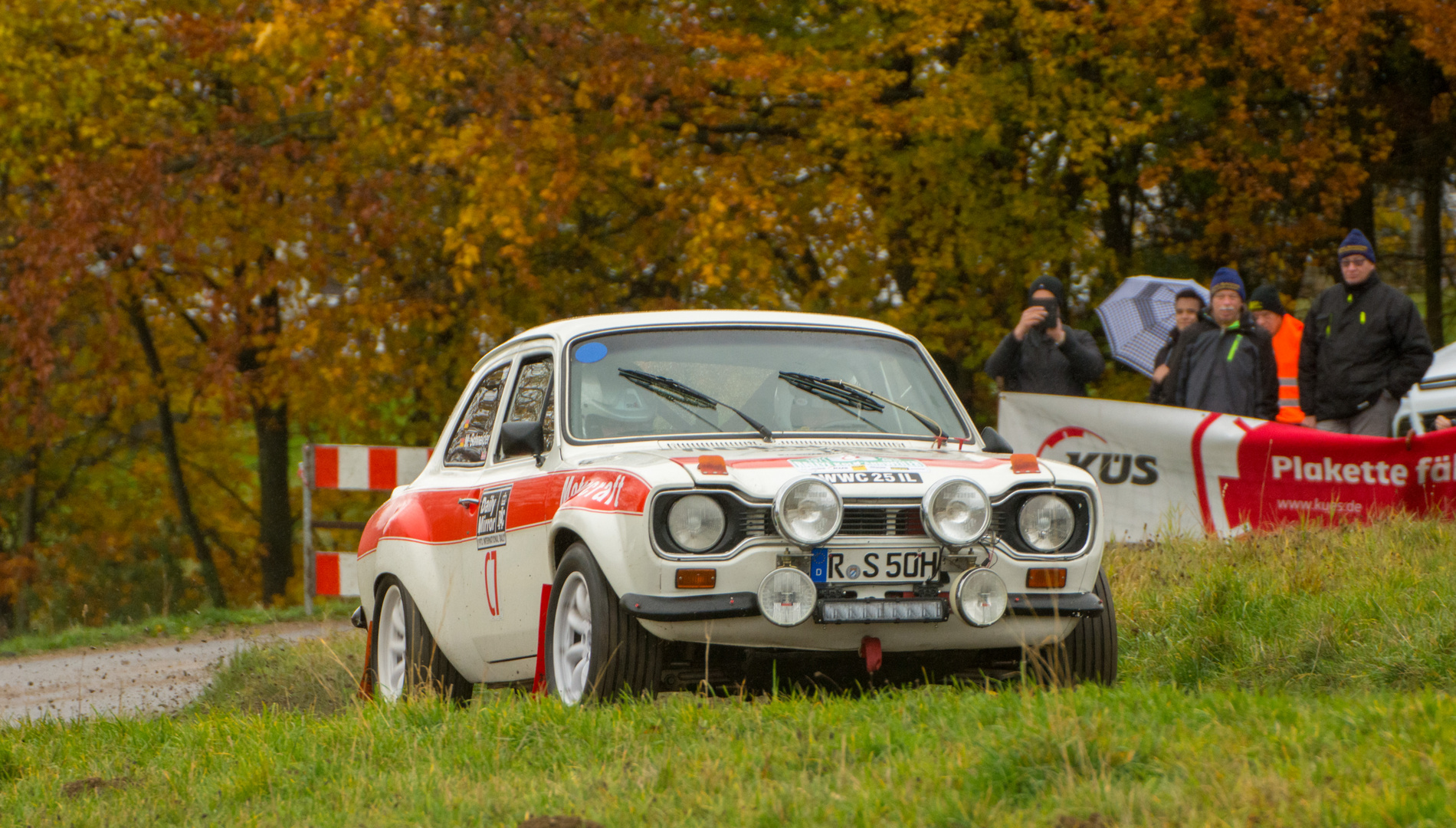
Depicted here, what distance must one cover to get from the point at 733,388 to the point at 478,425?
1503 mm

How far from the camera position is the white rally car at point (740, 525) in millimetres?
5535

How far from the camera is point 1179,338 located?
12.5 m

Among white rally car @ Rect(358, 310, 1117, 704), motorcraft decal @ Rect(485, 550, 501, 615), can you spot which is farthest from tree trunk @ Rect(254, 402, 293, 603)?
motorcraft decal @ Rect(485, 550, 501, 615)

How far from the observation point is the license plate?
5566 millimetres

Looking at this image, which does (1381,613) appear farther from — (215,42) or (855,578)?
(215,42)

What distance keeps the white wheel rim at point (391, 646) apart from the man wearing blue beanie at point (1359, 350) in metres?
6.60

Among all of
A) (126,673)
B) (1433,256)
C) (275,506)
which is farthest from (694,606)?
(275,506)

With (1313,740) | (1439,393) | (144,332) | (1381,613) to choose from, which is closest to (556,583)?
(1313,740)

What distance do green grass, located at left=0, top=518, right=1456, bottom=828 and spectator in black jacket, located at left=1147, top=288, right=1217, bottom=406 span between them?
488cm

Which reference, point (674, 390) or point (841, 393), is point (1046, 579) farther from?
point (674, 390)

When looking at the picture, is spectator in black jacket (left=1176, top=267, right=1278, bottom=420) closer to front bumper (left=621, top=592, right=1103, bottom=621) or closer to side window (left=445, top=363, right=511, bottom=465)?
side window (left=445, top=363, right=511, bottom=465)

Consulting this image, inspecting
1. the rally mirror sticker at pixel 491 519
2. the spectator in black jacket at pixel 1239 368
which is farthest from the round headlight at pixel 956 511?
the spectator in black jacket at pixel 1239 368

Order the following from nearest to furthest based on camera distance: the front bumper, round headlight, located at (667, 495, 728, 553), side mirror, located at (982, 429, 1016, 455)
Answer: the front bumper, round headlight, located at (667, 495, 728, 553), side mirror, located at (982, 429, 1016, 455)

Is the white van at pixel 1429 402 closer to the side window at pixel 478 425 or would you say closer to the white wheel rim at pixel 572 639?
the side window at pixel 478 425
